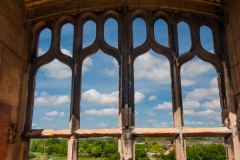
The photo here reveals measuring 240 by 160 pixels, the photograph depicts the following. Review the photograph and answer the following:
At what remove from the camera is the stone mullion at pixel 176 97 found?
9.48 feet

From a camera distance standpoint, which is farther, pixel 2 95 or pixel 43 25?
pixel 43 25

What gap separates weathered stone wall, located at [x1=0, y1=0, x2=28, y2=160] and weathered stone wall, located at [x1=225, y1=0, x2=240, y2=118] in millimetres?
2866

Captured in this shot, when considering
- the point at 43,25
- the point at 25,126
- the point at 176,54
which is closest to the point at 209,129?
Result: the point at 176,54

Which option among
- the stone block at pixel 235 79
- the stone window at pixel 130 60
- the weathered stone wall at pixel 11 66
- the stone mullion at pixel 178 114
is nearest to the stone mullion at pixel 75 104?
the stone window at pixel 130 60

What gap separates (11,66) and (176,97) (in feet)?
7.25

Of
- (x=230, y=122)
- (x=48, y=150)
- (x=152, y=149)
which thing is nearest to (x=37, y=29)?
(x=230, y=122)

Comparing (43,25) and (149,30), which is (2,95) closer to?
(43,25)

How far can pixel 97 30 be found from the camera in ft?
11.6

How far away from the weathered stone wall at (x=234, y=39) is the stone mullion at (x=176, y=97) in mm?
706

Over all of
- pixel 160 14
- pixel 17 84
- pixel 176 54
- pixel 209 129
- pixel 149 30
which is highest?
pixel 160 14

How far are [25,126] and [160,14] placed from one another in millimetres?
2575

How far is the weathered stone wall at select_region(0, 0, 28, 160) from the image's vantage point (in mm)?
2736

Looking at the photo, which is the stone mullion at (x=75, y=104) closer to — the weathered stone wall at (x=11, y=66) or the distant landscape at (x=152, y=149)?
the weathered stone wall at (x=11, y=66)

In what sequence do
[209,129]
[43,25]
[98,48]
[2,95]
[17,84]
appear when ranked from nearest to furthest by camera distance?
[2,95] → [209,129] → [17,84] → [98,48] → [43,25]
